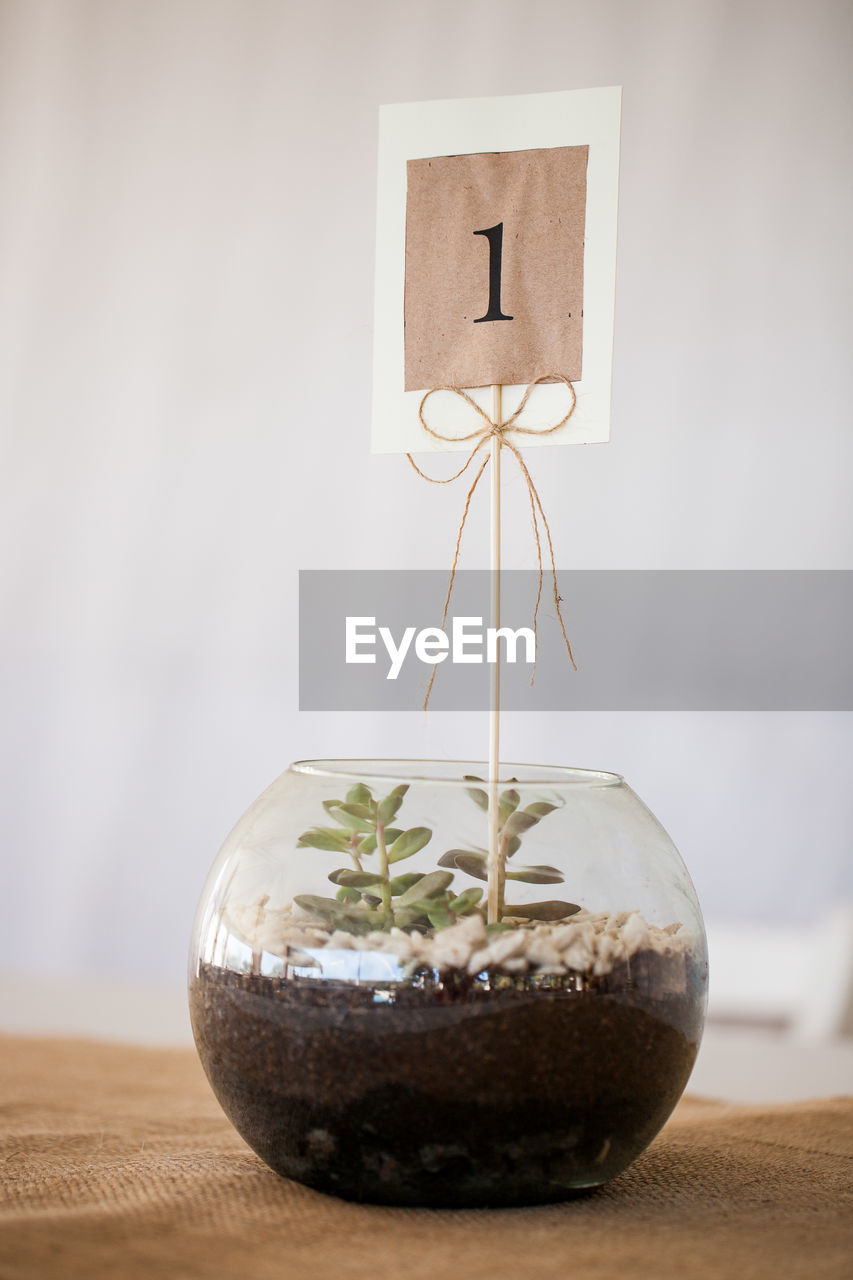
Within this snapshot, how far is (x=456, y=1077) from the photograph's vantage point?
0.45 m

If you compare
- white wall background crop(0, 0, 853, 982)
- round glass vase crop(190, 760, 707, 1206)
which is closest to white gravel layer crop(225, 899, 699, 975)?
round glass vase crop(190, 760, 707, 1206)

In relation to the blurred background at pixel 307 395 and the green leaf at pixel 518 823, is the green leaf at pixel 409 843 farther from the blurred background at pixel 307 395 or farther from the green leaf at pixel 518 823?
the blurred background at pixel 307 395

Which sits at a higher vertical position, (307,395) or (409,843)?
(307,395)

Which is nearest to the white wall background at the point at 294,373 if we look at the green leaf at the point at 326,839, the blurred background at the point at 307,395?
the blurred background at the point at 307,395

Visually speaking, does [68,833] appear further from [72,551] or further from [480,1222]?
[480,1222]

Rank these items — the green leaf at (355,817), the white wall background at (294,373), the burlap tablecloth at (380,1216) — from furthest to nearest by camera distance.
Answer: the white wall background at (294,373) < the green leaf at (355,817) < the burlap tablecloth at (380,1216)

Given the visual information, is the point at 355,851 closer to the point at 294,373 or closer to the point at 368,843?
the point at 368,843

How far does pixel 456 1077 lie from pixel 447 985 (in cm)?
3

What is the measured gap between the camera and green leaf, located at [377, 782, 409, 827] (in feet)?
1.65

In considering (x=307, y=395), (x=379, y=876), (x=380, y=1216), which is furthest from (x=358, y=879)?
(x=307, y=395)

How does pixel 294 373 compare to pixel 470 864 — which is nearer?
pixel 470 864

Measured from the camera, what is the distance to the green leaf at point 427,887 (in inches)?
19.6

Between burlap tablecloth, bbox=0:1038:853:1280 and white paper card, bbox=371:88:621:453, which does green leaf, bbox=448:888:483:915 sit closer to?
burlap tablecloth, bbox=0:1038:853:1280

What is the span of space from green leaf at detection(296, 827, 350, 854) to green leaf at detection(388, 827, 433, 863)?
0.02m
